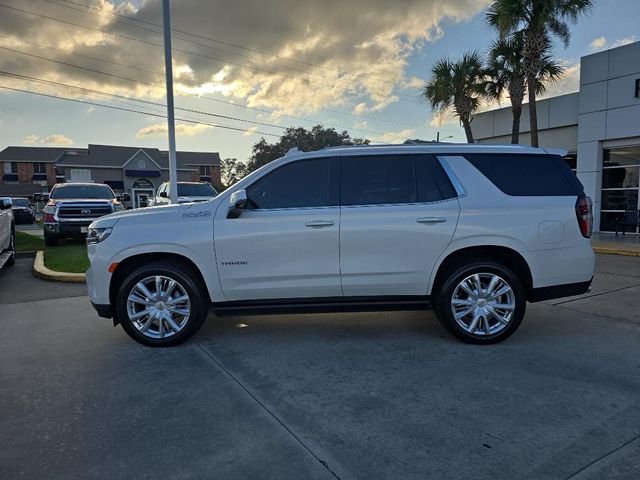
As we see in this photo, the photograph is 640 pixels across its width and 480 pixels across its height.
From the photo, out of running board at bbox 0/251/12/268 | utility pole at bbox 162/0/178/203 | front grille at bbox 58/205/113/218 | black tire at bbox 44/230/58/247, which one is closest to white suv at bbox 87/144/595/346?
Answer: running board at bbox 0/251/12/268

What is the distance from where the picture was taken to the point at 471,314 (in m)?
4.49

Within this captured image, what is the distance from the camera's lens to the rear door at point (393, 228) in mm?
4406

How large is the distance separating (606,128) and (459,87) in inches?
231

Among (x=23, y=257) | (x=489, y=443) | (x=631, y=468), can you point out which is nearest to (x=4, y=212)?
(x=23, y=257)

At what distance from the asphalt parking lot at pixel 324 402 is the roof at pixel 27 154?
2571 inches

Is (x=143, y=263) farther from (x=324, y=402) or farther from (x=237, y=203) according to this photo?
(x=324, y=402)

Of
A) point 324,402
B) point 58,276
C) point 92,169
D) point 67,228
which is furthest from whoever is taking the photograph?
point 92,169

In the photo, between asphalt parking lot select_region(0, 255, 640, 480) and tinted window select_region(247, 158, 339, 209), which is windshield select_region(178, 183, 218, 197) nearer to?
asphalt parking lot select_region(0, 255, 640, 480)

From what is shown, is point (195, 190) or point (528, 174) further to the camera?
point (195, 190)

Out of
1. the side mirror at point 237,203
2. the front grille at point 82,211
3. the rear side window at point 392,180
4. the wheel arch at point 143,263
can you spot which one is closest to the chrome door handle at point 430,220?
the rear side window at point 392,180

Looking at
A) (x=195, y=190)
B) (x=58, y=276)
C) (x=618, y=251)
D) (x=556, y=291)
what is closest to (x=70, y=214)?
(x=195, y=190)

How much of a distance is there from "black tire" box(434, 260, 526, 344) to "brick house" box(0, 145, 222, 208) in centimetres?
5092

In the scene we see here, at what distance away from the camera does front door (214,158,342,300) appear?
4391mm

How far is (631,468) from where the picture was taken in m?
2.48
